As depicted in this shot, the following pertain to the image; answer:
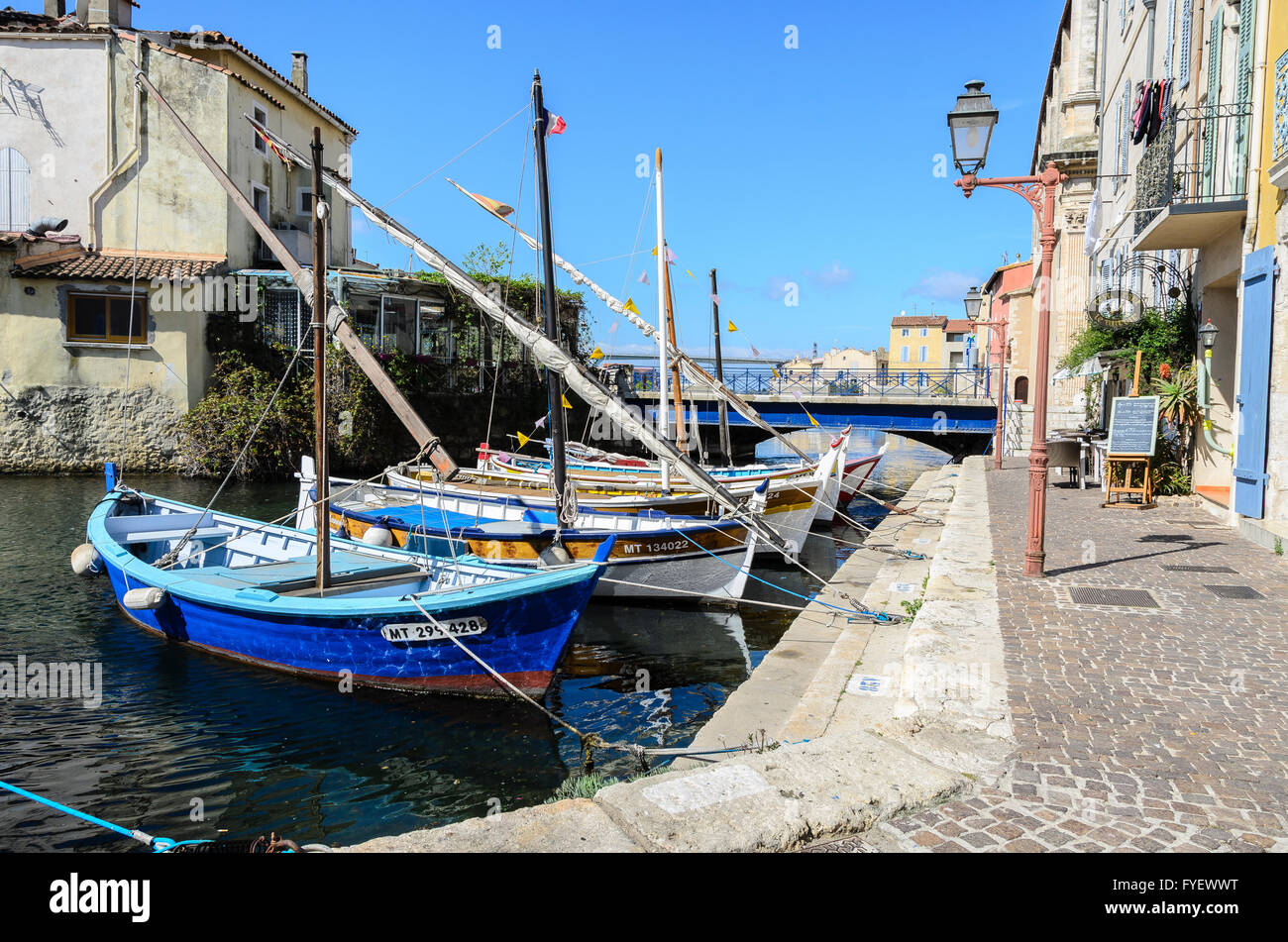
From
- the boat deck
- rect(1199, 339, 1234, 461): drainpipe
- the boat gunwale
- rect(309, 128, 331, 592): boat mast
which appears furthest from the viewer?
rect(1199, 339, 1234, 461): drainpipe

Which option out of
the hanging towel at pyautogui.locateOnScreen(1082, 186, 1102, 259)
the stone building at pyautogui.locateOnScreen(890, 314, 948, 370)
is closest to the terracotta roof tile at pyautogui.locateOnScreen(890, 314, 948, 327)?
the stone building at pyautogui.locateOnScreen(890, 314, 948, 370)

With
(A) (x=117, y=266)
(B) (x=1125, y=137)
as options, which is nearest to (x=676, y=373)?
(B) (x=1125, y=137)

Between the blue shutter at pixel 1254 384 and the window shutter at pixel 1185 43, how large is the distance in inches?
194

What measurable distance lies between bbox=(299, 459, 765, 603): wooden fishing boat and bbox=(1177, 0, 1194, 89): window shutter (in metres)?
10.5

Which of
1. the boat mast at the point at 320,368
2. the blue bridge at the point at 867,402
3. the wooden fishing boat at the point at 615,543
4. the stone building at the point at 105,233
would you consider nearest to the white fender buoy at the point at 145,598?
the boat mast at the point at 320,368

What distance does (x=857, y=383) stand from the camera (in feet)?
112

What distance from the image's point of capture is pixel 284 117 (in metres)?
A: 29.0

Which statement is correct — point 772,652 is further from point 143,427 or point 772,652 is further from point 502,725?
point 143,427

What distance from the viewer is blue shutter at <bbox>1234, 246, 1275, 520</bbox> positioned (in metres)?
10.2

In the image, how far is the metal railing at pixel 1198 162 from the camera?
11.0 meters

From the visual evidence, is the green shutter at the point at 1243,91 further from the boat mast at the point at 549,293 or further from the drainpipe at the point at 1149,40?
the boat mast at the point at 549,293

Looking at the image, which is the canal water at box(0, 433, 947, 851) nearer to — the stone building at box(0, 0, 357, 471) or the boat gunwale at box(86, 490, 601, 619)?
the boat gunwale at box(86, 490, 601, 619)

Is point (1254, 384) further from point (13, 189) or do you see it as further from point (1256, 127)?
point (13, 189)
